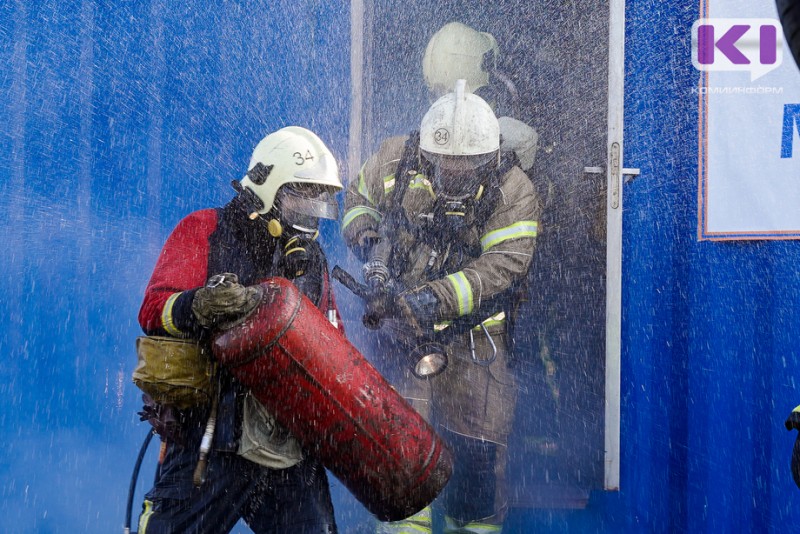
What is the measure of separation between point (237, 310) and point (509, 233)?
1.63 metres

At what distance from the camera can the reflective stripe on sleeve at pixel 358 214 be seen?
3777mm

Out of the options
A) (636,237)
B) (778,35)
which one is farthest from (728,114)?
(636,237)

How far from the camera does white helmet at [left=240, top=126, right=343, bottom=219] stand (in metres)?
2.79

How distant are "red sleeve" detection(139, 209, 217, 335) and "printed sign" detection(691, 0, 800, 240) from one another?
227cm

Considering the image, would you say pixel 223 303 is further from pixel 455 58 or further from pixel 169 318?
pixel 455 58

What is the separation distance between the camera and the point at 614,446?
370 cm

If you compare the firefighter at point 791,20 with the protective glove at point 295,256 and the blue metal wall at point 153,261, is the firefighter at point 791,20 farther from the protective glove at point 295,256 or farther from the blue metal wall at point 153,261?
the blue metal wall at point 153,261

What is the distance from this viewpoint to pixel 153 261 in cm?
402

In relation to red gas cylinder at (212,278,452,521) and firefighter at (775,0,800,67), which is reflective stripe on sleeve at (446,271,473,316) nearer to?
red gas cylinder at (212,278,452,521)

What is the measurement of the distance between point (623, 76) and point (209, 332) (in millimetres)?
2371

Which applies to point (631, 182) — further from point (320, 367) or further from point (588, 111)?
point (320, 367)

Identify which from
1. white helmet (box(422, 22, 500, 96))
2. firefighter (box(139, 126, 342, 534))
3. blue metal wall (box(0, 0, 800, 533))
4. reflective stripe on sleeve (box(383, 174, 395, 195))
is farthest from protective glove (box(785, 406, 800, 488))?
white helmet (box(422, 22, 500, 96))

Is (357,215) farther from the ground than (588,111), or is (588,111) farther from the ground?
(588,111)

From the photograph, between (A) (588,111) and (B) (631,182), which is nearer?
(B) (631,182)
